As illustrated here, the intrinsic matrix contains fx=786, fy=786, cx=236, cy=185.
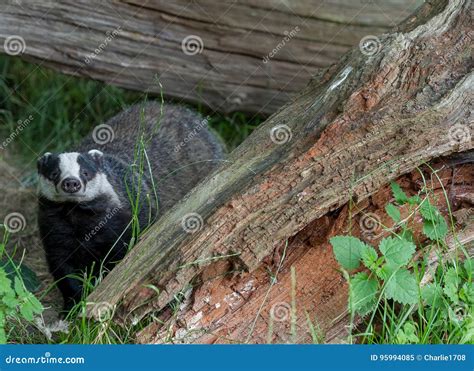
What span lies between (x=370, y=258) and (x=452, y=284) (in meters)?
0.45

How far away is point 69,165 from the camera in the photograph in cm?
476

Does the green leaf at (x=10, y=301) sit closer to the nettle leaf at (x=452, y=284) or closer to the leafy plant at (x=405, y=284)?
the leafy plant at (x=405, y=284)

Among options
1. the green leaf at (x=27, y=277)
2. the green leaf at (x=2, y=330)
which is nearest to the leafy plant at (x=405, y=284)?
the green leaf at (x=2, y=330)

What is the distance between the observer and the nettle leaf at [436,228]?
3.85 m

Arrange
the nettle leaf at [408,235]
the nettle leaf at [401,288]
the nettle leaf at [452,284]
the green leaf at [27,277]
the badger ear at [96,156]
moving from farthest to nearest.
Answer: the badger ear at [96,156] → the green leaf at [27,277] → the nettle leaf at [408,235] → the nettle leaf at [452,284] → the nettle leaf at [401,288]

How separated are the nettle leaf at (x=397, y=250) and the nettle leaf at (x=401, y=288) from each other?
6cm

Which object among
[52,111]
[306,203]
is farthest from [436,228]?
[52,111]

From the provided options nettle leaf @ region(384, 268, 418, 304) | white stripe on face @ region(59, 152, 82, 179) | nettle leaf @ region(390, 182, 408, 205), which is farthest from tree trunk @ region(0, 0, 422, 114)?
nettle leaf @ region(384, 268, 418, 304)

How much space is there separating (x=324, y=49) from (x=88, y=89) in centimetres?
223

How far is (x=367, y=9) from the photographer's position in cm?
587

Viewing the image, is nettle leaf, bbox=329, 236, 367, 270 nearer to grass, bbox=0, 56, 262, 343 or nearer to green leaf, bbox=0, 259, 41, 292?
green leaf, bbox=0, 259, 41, 292

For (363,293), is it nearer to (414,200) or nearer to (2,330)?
(414,200)

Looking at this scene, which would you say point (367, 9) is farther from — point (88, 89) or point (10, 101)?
point (10, 101)

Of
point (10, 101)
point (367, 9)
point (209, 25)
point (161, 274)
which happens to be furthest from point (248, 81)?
point (161, 274)
